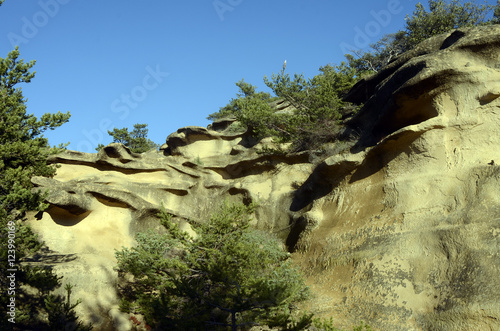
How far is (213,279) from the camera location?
1070 cm

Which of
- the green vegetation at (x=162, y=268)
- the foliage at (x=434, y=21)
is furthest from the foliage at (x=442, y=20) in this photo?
the green vegetation at (x=162, y=268)

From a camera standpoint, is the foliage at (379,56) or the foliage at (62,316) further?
the foliage at (379,56)

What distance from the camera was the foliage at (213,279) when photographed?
32.2 feet

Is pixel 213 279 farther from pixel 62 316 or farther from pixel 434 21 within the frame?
pixel 434 21

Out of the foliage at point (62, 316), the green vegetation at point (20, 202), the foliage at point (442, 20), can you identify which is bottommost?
the foliage at point (62, 316)

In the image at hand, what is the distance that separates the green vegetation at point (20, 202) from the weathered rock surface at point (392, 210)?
56.5 inches

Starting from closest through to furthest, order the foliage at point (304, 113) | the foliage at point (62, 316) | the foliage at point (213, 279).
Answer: the foliage at point (213, 279) → the foliage at point (62, 316) → the foliage at point (304, 113)

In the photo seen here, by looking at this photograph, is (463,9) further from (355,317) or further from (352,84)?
(355,317)

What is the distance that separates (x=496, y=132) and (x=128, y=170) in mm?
15303

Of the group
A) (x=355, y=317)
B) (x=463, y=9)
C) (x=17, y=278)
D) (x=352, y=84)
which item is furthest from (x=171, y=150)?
(x=463, y=9)

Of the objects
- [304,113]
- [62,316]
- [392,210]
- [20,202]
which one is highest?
[304,113]

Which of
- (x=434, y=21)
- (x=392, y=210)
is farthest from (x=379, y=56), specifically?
(x=392, y=210)

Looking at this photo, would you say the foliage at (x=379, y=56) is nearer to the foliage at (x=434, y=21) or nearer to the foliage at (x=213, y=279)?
the foliage at (x=434, y=21)

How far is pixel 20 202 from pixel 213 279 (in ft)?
18.8
